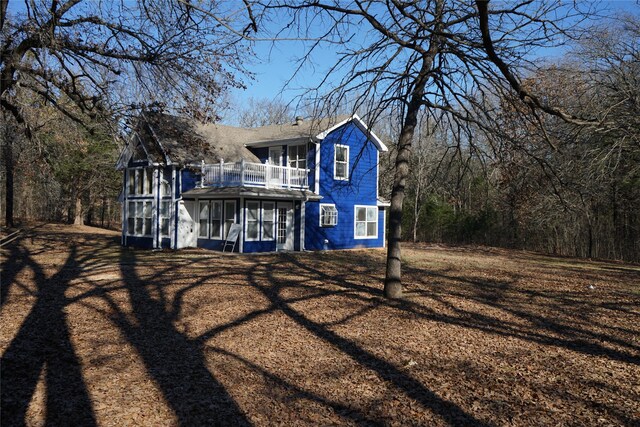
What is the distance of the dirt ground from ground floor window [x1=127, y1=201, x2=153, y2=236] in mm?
9200

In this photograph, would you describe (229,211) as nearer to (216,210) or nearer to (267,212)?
(216,210)

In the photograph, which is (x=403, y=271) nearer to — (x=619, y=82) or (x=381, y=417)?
(x=619, y=82)

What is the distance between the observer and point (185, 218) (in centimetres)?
2052

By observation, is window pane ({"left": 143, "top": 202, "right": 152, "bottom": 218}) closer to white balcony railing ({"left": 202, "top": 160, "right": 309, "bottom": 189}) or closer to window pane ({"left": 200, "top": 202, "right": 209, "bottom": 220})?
window pane ({"left": 200, "top": 202, "right": 209, "bottom": 220})

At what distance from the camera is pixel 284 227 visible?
21016mm

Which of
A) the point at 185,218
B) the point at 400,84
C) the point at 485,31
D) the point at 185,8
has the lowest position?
the point at 185,218

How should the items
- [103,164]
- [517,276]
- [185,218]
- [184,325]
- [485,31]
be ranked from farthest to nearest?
1. [103,164]
2. [185,218]
3. [517,276]
4. [184,325]
5. [485,31]

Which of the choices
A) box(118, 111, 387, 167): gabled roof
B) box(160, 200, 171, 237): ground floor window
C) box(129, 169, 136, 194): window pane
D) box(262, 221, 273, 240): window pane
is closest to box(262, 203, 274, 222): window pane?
box(262, 221, 273, 240): window pane

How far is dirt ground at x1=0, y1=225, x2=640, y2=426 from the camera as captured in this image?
450 cm

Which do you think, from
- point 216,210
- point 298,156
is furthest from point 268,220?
point 298,156

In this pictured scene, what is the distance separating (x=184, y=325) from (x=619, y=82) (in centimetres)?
1458

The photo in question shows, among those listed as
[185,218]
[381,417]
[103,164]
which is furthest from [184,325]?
[103,164]

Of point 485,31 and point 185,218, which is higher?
point 485,31

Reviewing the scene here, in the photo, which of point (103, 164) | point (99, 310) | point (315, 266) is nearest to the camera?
point (99, 310)
